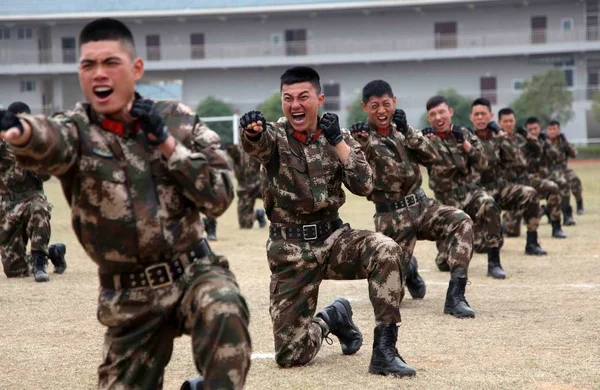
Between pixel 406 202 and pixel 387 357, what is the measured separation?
9.88 ft

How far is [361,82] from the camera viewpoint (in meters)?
60.4

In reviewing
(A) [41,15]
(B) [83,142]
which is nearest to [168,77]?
(A) [41,15]

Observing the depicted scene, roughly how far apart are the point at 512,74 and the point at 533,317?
2035 inches

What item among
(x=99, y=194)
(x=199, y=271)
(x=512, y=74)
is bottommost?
(x=199, y=271)

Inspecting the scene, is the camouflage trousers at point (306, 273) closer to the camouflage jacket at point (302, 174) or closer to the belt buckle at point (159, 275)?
the camouflage jacket at point (302, 174)

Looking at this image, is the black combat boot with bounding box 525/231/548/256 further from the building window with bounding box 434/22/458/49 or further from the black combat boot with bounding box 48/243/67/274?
the building window with bounding box 434/22/458/49

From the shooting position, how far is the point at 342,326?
25.6 ft

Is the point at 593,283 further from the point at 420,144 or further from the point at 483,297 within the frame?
the point at 420,144

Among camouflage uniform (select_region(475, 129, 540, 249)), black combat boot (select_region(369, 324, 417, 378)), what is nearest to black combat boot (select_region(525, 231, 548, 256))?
camouflage uniform (select_region(475, 129, 540, 249))

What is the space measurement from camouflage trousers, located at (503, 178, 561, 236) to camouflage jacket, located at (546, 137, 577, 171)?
2.88 metres

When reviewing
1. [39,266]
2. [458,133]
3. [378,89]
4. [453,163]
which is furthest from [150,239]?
[39,266]

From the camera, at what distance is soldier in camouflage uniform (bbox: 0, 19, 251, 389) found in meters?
4.67

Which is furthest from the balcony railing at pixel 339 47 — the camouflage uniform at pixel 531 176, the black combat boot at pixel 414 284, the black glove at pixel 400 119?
the black glove at pixel 400 119

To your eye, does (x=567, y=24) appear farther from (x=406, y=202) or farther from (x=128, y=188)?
(x=128, y=188)
